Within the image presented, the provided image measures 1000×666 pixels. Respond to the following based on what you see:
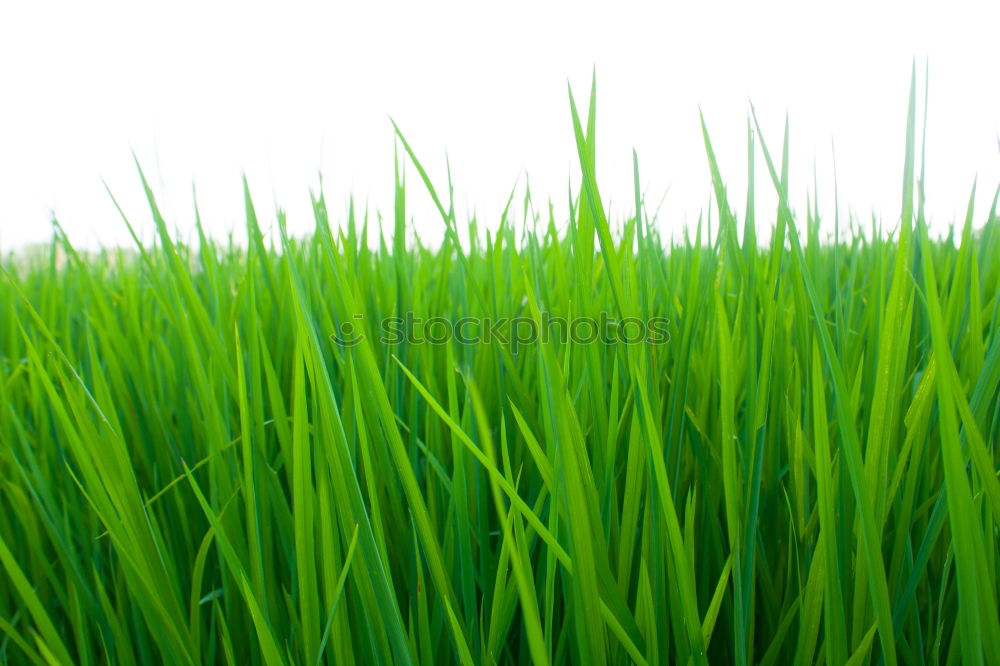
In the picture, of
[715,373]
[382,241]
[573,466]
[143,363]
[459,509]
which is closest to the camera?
[573,466]

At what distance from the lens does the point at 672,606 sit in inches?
14.3

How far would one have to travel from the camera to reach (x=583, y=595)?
310 millimetres

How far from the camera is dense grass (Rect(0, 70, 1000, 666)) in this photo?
32 cm

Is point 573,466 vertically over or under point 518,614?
over

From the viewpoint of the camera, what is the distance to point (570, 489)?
0.29 meters

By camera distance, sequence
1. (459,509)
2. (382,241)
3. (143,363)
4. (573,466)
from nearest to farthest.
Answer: (573,466), (459,509), (143,363), (382,241)

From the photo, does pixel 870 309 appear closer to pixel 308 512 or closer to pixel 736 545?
pixel 736 545

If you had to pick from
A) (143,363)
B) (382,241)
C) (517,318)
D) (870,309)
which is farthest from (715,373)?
(143,363)

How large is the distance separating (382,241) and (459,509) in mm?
514

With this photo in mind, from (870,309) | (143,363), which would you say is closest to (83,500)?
(143,363)

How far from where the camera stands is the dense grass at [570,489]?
323 mm

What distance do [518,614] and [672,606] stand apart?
152mm

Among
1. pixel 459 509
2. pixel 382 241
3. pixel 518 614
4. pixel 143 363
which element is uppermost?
pixel 382 241

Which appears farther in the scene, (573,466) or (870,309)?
(870,309)
